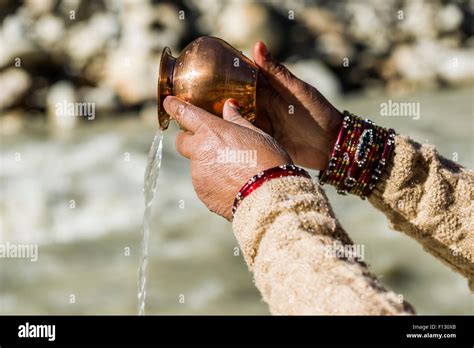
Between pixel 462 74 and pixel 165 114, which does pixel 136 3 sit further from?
pixel 165 114

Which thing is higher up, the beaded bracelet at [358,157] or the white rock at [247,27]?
the white rock at [247,27]

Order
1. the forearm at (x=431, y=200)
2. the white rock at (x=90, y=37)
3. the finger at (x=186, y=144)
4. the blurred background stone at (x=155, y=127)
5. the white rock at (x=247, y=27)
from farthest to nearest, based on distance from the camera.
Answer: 1. the white rock at (x=90, y=37)
2. the white rock at (x=247, y=27)
3. the blurred background stone at (x=155, y=127)
4. the forearm at (x=431, y=200)
5. the finger at (x=186, y=144)

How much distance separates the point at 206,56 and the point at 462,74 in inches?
331

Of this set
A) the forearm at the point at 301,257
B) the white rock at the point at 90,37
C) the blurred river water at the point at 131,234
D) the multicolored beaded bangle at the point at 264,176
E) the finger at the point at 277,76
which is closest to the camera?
the forearm at the point at 301,257

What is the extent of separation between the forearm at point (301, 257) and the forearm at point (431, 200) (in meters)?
0.49

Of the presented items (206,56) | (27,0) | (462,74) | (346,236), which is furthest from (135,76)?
(346,236)

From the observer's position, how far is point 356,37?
10.2 meters

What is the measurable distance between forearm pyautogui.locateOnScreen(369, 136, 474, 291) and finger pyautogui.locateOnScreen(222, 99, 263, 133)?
1.18 ft

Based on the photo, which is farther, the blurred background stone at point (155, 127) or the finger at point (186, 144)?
the blurred background stone at point (155, 127)

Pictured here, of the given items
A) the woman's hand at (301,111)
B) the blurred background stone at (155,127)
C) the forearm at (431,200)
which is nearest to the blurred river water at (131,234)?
the blurred background stone at (155,127)

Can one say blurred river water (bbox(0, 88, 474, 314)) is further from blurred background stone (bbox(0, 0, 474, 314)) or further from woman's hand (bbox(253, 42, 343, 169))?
woman's hand (bbox(253, 42, 343, 169))

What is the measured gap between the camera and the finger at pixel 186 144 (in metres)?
1.46

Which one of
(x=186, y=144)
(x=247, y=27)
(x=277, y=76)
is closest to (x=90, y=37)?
(x=247, y=27)

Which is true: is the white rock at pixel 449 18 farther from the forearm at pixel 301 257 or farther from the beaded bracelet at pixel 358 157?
the forearm at pixel 301 257
